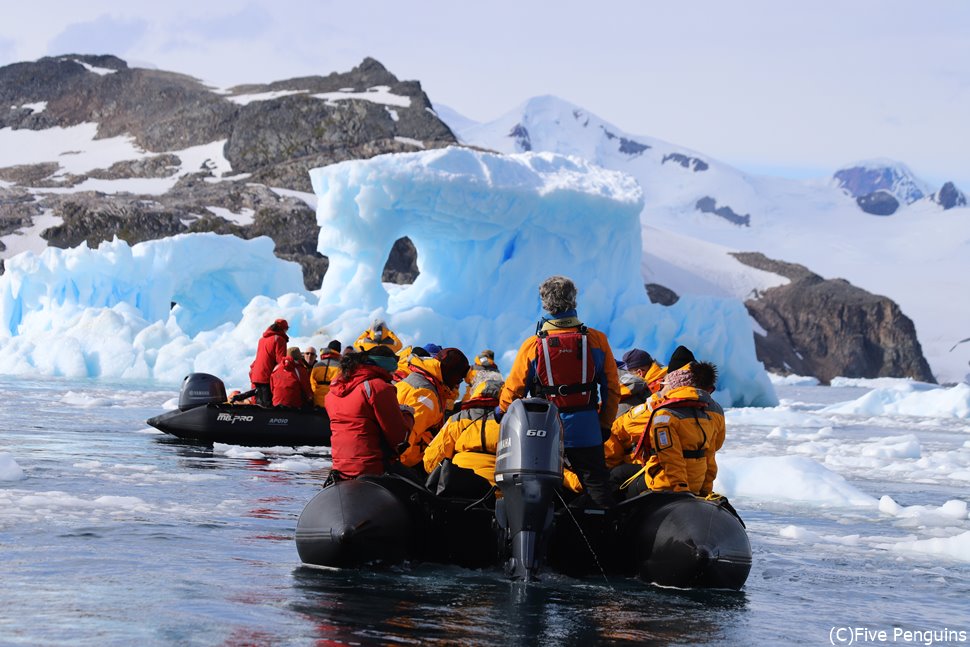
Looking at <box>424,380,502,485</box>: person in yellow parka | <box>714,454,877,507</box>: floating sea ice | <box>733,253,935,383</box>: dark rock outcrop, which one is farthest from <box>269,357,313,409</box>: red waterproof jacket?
<box>733,253,935,383</box>: dark rock outcrop

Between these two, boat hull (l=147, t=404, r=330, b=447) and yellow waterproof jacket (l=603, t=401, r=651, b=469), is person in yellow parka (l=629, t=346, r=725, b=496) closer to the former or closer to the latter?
yellow waterproof jacket (l=603, t=401, r=651, b=469)

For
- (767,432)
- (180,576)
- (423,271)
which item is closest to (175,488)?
(180,576)

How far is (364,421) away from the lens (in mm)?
8070

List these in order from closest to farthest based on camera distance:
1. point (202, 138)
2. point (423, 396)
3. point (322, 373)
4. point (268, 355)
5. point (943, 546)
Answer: point (423, 396) → point (943, 546) → point (322, 373) → point (268, 355) → point (202, 138)

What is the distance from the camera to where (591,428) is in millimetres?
7664

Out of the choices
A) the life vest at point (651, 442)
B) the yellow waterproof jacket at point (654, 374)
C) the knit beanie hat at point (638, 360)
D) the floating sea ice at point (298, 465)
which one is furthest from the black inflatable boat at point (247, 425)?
the life vest at point (651, 442)

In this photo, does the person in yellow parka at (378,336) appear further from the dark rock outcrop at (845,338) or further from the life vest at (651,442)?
the dark rock outcrop at (845,338)

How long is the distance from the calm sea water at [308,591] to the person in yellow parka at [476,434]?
2.29 ft

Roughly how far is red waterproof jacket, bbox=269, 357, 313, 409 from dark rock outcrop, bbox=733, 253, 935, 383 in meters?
110

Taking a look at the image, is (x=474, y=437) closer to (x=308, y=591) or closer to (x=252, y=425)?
(x=308, y=591)

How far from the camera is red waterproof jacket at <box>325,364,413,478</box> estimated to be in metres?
8.02

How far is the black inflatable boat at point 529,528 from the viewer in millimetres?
7207

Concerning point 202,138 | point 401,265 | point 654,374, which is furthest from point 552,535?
point 202,138

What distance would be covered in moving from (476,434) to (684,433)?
1.34 metres
